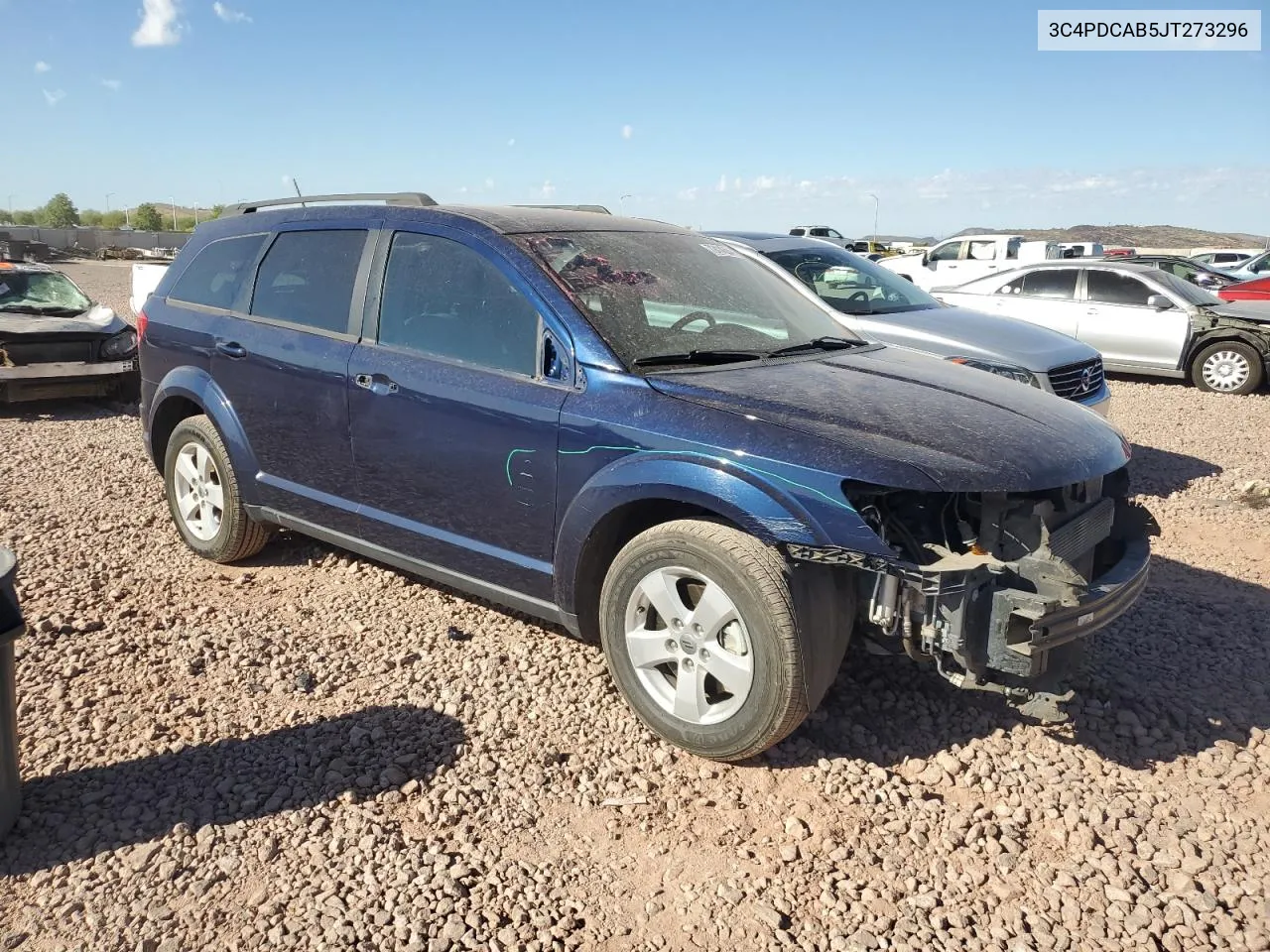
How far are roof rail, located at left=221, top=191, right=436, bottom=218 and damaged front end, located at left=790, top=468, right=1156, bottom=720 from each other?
256cm

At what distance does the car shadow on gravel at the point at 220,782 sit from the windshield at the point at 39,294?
8.02 m

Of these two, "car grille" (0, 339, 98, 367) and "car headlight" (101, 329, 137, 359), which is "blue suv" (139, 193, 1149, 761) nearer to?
"car grille" (0, 339, 98, 367)

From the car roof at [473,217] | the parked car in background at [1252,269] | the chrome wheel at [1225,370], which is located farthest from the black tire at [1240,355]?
the parked car in background at [1252,269]

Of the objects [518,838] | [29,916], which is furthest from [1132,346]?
[29,916]

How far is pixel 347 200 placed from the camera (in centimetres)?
477

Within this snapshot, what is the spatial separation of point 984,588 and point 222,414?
146 inches

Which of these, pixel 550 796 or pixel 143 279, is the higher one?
pixel 143 279

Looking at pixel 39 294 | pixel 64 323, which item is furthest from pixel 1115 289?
pixel 39 294

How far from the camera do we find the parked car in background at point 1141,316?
38.0 feet

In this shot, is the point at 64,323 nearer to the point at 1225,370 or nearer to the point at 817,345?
the point at 817,345

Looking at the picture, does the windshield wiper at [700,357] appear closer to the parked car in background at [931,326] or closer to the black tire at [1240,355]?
the parked car in background at [931,326]

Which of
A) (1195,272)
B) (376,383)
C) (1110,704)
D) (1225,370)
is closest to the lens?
(1110,704)

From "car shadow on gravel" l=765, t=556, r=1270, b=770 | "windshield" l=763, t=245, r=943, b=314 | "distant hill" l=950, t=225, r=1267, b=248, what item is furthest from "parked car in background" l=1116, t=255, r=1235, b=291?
"distant hill" l=950, t=225, r=1267, b=248

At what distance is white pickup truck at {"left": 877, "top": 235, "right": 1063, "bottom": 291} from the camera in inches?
812
